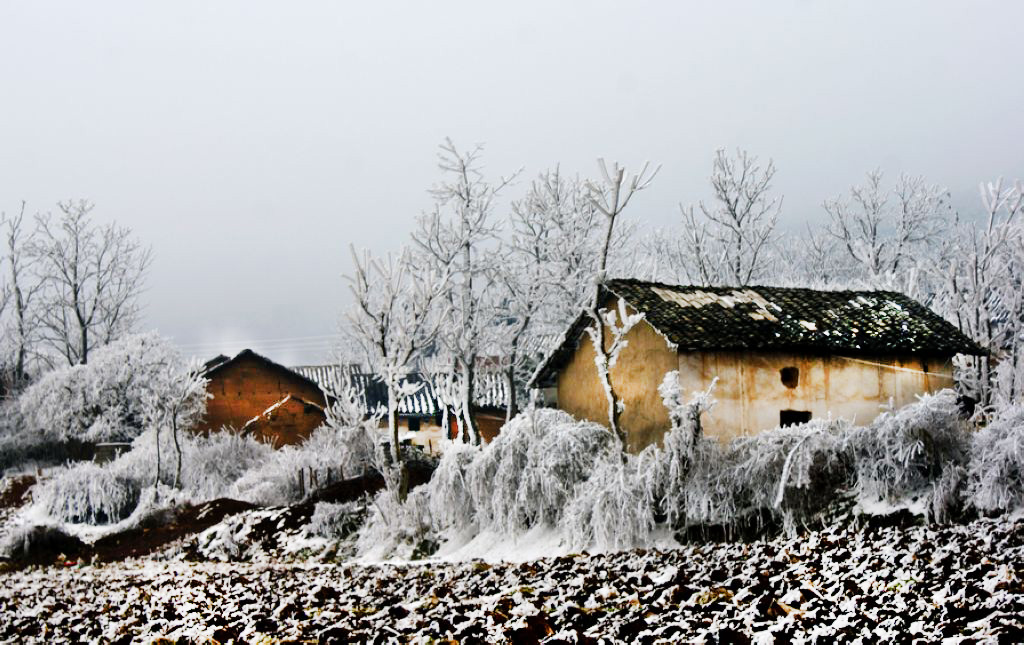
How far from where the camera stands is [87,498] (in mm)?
28828

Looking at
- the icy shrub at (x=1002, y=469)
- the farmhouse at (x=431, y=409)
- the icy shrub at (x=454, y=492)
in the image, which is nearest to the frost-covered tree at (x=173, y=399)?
the farmhouse at (x=431, y=409)

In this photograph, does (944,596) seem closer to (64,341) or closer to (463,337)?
(463,337)

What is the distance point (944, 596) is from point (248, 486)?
25.0 m

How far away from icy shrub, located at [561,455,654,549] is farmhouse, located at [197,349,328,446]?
26.4m

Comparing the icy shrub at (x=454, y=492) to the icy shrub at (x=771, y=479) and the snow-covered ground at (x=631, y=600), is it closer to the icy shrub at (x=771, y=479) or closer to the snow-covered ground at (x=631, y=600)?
the snow-covered ground at (x=631, y=600)

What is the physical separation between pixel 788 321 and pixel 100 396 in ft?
108

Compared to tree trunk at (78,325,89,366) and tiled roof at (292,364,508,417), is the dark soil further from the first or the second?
tree trunk at (78,325,89,366)

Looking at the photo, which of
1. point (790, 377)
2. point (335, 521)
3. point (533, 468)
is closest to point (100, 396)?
point (335, 521)

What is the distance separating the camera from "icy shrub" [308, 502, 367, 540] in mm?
21203

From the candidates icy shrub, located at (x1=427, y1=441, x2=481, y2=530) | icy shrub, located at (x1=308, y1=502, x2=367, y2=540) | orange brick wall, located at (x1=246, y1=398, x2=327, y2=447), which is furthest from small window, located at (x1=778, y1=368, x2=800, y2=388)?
orange brick wall, located at (x1=246, y1=398, x2=327, y2=447)

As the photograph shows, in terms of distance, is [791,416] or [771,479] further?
[791,416]

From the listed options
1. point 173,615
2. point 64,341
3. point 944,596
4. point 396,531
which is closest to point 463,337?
point 396,531

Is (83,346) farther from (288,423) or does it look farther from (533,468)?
(533,468)

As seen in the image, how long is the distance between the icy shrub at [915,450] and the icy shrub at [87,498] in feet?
78.6
